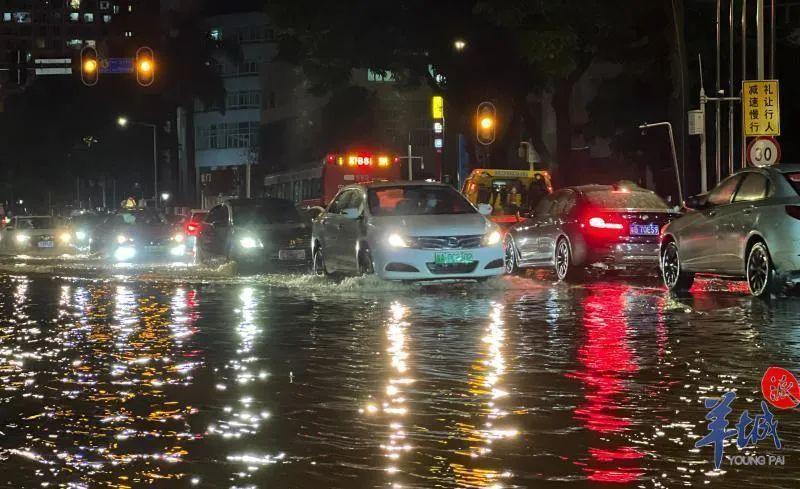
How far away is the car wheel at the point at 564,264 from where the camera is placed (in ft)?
74.3

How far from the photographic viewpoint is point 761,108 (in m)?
30.3

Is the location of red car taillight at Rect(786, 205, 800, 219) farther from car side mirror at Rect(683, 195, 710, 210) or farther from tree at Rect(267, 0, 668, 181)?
tree at Rect(267, 0, 668, 181)

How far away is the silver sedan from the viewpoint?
16.9 m

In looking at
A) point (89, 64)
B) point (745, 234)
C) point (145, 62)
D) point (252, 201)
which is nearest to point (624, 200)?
point (745, 234)

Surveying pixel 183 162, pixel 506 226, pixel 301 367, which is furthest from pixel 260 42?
pixel 301 367

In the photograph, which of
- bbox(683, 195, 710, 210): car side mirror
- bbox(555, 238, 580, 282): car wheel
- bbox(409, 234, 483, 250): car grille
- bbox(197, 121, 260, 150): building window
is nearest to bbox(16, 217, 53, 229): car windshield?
bbox(555, 238, 580, 282): car wheel

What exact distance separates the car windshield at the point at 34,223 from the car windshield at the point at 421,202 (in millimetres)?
30742

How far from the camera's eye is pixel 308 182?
183 feet

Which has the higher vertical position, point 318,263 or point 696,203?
point 696,203

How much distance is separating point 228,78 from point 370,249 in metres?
101

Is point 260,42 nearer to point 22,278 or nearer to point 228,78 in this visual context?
point 228,78

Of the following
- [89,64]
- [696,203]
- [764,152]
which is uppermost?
[89,64]

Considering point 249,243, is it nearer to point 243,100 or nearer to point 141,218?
point 141,218

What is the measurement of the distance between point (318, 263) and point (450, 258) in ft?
13.8
